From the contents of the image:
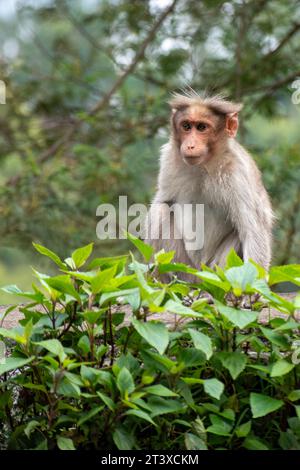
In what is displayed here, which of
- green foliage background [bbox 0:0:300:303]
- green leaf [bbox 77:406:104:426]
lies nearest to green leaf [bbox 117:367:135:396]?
green leaf [bbox 77:406:104:426]

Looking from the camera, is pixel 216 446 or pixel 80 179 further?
pixel 80 179

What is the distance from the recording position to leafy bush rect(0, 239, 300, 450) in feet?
11.3

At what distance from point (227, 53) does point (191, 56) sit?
417 mm

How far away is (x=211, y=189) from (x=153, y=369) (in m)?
2.78

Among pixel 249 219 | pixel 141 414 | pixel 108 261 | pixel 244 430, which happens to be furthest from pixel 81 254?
pixel 249 219

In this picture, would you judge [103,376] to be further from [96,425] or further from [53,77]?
[53,77]

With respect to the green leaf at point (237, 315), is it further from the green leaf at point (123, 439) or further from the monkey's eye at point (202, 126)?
the monkey's eye at point (202, 126)

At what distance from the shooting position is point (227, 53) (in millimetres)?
9078

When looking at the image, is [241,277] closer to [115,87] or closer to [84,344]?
[84,344]

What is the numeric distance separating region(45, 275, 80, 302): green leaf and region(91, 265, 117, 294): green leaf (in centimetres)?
Answer: 9

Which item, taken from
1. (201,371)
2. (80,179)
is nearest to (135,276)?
(201,371)

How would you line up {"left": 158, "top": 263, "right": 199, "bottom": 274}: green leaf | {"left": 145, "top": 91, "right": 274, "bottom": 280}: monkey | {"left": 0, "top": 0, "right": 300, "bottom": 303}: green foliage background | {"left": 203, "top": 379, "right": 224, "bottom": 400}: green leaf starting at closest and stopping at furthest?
{"left": 203, "top": 379, "right": 224, "bottom": 400}: green leaf → {"left": 158, "top": 263, "right": 199, "bottom": 274}: green leaf → {"left": 145, "top": 91, "right": 274, "bottom": 280}: monkey → {"left": 0, "top": 0, "right": 300, "bottom": 303}: green foliage background

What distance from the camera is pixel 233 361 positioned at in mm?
3584

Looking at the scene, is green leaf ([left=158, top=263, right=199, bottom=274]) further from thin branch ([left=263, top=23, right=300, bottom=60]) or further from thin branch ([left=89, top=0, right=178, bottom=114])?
thin branch ([left=263, top=23, right=300, bottom=60])
